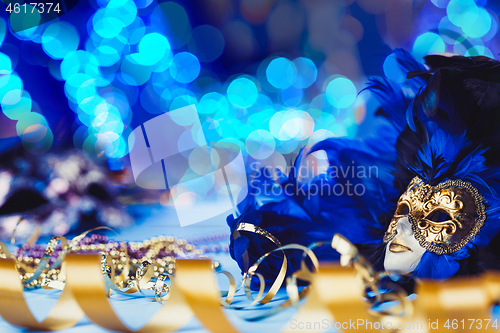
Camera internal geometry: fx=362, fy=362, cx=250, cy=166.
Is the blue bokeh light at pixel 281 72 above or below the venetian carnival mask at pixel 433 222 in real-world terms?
above

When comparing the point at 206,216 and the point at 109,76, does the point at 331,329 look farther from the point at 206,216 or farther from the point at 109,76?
the point at 109,76

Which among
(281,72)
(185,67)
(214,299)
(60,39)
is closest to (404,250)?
(214,299)

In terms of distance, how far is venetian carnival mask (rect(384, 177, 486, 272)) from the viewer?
529 millimetres

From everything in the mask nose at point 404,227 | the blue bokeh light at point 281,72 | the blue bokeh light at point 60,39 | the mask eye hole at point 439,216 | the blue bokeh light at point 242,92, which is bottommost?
the mask nose at point 404,227

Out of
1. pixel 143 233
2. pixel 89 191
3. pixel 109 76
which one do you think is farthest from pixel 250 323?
pixel 109 76

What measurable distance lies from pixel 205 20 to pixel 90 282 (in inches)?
27.5

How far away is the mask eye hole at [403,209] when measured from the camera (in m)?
0.59

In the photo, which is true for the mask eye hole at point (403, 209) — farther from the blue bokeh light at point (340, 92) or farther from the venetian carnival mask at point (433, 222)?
the blue bokeh light at point (340, 92)

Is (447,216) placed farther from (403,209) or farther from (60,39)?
(60,39)

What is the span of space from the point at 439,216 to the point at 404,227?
5 centimetres

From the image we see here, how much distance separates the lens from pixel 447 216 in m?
0.54

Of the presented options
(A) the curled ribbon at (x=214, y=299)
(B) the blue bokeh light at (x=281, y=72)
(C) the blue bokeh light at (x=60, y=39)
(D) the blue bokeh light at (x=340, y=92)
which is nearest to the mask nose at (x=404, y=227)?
(A) the curled ribbon at (x=214, y=299)

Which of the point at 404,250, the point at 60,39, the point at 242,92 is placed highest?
the point at 60,39

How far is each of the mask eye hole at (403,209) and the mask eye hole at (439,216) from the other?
4 cm
